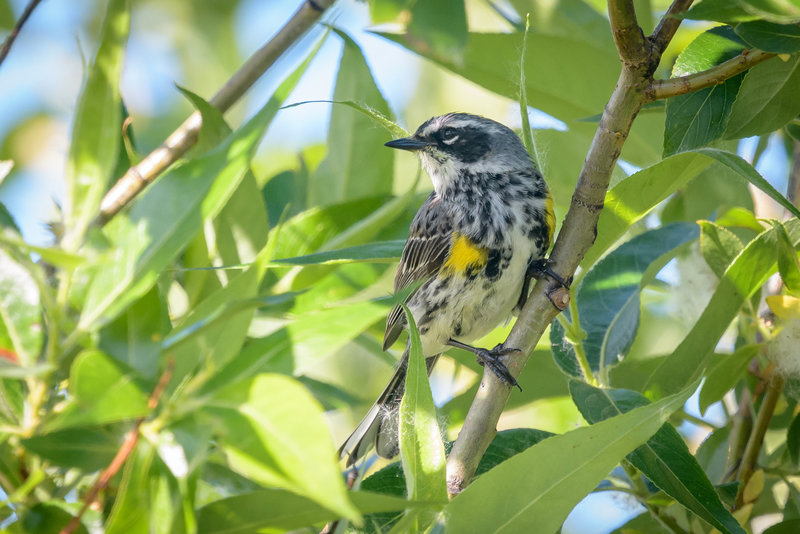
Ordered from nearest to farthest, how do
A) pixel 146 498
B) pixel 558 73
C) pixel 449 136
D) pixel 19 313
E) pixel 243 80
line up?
1. pixel 146 498
2. pixel 19 313
3. pixel 243 80
4. pixel 558 73
5. pixel 449 136

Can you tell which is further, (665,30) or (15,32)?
(15,32)

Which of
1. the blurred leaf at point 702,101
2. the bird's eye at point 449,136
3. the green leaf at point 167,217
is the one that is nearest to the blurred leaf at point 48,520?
the green leaf at point 167,217

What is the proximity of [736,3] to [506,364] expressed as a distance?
0.82m

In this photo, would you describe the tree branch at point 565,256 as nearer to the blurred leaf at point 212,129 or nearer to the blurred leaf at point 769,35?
the blurred leaf at point 769,35

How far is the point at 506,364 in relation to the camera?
68.8 inches

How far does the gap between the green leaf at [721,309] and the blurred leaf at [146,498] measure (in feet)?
4.53

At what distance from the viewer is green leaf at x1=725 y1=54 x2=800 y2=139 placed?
5.88 ft

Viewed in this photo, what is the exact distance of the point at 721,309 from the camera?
2.02 m

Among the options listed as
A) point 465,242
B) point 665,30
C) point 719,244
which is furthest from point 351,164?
point 665,30

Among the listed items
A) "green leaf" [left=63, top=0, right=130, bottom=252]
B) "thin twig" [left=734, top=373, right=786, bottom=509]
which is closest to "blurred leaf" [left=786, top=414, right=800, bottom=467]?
"thin twig" [left=734, top=373, right=786, bottom=509]

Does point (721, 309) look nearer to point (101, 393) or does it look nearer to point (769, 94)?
point (769, 94)

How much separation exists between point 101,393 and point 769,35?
131cm

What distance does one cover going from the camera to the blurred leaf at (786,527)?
1970 mm

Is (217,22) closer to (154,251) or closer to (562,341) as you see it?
(562,341)
